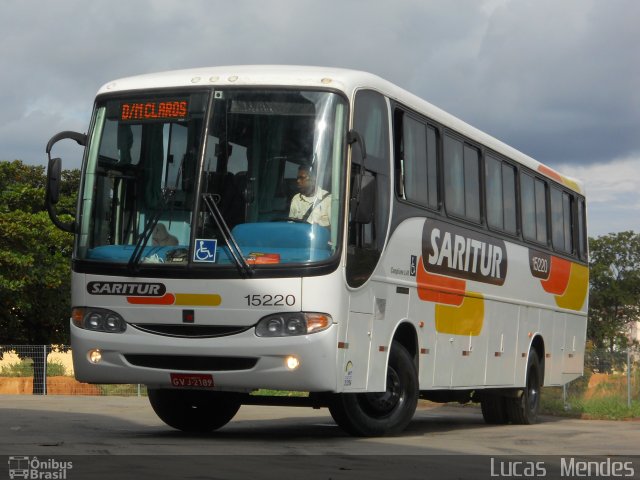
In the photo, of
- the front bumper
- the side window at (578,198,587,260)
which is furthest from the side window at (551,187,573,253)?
the front bumper

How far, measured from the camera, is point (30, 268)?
1821 inches

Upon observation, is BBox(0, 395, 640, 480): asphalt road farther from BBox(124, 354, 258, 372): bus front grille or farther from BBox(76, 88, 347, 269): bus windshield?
BBox(76, 88, 347, 269): bus windshield

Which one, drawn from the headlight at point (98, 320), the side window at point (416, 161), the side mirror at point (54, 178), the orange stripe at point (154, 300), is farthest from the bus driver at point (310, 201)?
the side mirror at point (54, 178)

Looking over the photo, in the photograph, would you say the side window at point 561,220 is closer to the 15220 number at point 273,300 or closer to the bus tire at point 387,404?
the bus tire at point 387,404

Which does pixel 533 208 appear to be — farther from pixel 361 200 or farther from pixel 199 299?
pixel 199 299

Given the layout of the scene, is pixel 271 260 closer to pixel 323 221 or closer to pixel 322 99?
pixel 323 221

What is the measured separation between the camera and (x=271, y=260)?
1227cm

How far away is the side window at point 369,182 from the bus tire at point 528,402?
6318 mm

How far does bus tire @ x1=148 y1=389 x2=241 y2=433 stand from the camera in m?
14.6

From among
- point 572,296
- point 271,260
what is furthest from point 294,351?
point 572,296

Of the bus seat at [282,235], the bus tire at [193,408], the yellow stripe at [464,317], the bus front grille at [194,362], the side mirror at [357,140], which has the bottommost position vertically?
the bus tire at [193,408]

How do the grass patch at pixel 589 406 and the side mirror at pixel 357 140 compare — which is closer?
the side mirror at pixel 357 140

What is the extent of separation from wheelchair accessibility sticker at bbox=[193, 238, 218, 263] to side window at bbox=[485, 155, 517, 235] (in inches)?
223

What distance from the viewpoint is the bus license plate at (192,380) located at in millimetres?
12398
